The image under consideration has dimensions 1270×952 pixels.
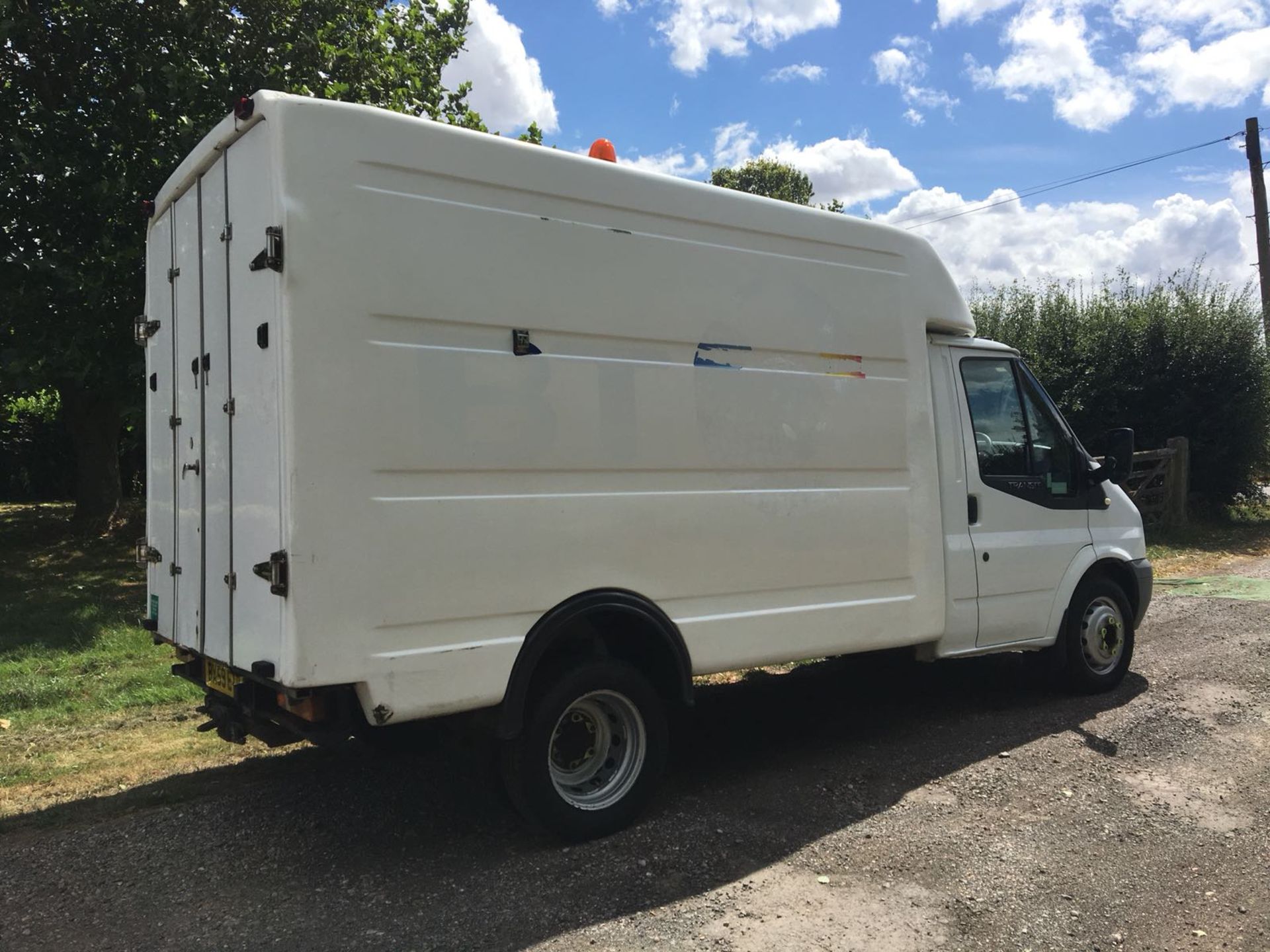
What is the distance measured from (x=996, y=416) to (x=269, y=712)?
432cm

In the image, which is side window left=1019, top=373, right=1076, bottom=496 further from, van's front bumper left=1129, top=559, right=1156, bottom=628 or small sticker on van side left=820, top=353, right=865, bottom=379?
small sticker on van side left=820, top=353, right=865, bottom=379

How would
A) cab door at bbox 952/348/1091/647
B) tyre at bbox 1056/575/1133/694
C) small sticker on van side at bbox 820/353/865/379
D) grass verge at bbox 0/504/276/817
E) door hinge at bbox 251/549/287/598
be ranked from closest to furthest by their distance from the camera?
1. door hinge at bbox 251/549/287/598
2. small sticker on van side at bbox 820/353/865/379
3. grass verge at bbox 0/504/276/817
4. cab door at bbox 952/348/1091/647
5. tyre at bbox 1056/575/1133/694

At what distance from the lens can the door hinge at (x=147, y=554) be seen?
4625 mm

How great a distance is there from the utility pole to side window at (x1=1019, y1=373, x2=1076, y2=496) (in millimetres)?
17662

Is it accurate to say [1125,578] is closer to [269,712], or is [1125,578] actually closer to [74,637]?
[269,712]

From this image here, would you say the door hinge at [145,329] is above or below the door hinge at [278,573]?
above

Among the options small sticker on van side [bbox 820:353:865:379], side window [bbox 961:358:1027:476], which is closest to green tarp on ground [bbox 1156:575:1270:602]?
side window [bbox 961:358:1027:476]

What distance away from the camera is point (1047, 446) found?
5977 millimetres

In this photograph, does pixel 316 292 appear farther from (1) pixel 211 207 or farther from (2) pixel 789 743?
(2) pixel 789 743

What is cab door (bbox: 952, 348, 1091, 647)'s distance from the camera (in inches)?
217

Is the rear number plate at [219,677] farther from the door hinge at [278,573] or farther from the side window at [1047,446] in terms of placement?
the side window at [1047,446]

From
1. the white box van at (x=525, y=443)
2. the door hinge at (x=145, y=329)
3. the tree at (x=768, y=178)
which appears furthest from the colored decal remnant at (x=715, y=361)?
the tree at (x=768, y=178)

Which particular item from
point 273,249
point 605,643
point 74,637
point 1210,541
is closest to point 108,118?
point 74,637

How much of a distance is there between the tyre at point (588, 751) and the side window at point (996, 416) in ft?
8.75
